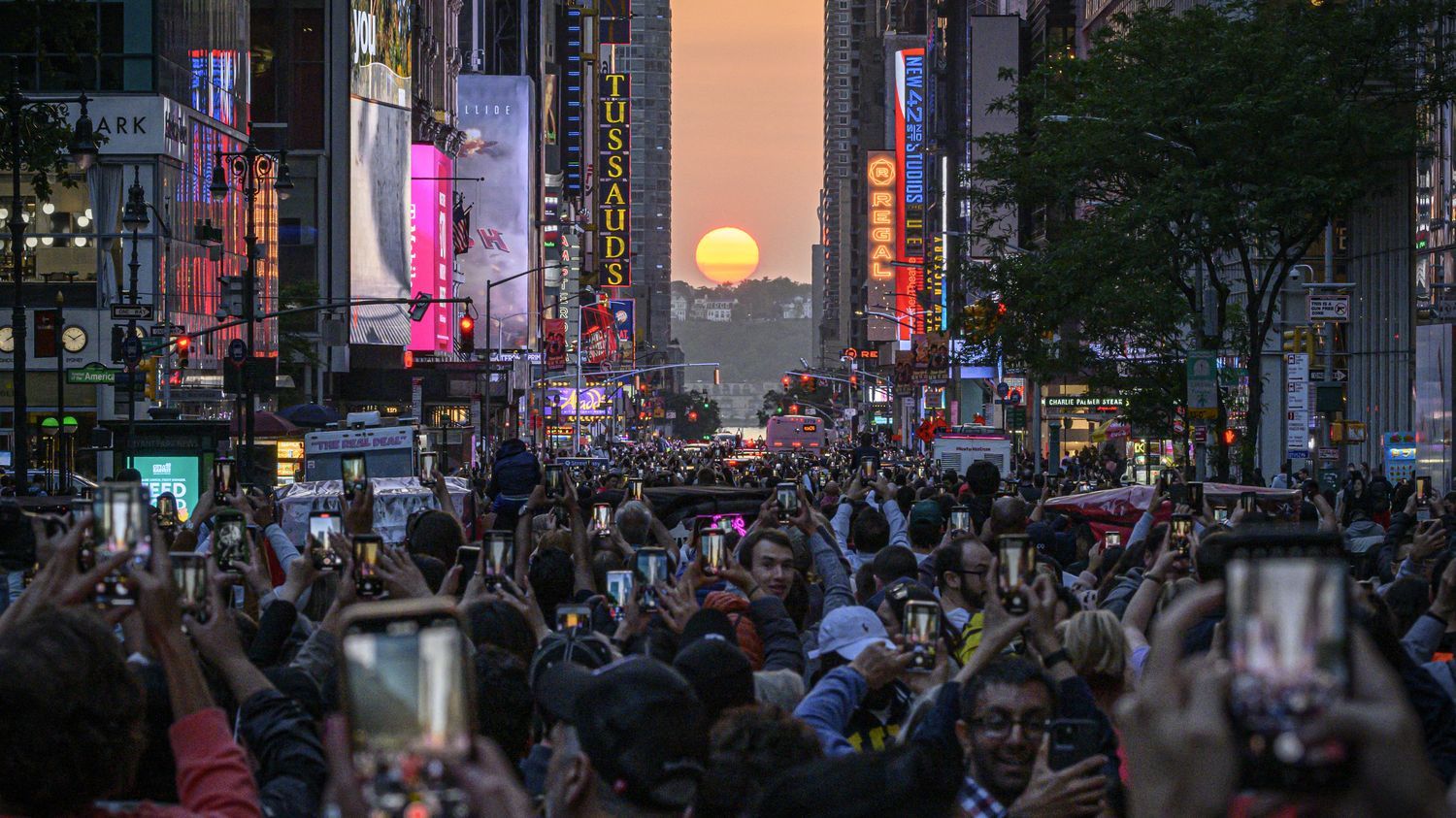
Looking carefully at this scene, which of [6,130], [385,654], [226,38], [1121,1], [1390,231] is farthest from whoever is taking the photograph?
[1121,1]

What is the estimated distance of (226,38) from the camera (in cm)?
6253

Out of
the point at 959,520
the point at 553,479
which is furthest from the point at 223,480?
the point at 959,520

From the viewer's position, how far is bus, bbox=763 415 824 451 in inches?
4781

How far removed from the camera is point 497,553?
320 inches

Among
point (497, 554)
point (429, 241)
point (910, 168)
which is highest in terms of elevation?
point (910, 168)

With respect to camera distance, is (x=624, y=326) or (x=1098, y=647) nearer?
(x=1098, y=647)

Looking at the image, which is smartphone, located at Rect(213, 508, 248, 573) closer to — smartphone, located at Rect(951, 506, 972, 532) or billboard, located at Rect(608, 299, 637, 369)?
smartphone, located at Rect(951, 506, 972, 532)

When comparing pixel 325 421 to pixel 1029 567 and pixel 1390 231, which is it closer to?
pixel 1390 231

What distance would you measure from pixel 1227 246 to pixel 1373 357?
26690mm

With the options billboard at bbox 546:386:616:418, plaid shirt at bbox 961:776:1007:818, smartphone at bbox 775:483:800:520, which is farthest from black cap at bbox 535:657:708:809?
billboard at bbox 546:386:616:418

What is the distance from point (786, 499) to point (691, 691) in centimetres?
806

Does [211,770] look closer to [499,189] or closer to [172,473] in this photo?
[172,473]

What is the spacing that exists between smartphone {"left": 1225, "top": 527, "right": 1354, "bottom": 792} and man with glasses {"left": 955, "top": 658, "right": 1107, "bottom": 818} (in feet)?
9.70

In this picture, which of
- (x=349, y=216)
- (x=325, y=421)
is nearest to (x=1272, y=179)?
(x=325, y=421)
